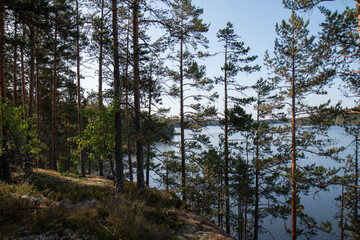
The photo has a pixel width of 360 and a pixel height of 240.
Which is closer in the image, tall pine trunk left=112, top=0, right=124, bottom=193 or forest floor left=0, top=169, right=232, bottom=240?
forest floor left=0, top=169, right=232, bottom=240

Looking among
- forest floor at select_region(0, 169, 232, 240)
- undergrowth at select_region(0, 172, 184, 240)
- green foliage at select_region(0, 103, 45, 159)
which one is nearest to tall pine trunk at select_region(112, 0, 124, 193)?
A: forest floor at select_region(0, 169, 232, 240)

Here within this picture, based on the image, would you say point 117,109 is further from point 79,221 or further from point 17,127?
point 79,221

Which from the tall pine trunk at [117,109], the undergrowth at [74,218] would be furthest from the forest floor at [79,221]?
the tall pine trunk at [117,109]

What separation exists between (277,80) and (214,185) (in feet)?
26.8

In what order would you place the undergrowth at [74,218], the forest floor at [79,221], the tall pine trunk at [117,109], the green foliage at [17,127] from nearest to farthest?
the forest floor at [79,221], the undergrowth at [74,218], the green foliage at [17,127], the tall pine trunk at [117,109]

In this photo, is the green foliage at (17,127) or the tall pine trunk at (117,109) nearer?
A: the green foliage at (17,127)

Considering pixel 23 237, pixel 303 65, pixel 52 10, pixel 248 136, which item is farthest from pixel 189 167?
pixel 52 10

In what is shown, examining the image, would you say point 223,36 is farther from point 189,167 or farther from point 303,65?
point 189,167

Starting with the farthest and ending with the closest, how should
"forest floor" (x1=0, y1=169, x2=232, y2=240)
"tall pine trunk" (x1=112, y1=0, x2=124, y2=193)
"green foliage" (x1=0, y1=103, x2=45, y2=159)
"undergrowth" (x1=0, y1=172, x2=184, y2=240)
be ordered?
"tall pine trunk" (x1=112, y1=0, x2=124, y2=193) < "green foliage" (x1=0, y1=103, x2=45, y2=159) < "undergrowth" (x1=0, y1=172, x2=184, y2=240) < "forest floor" (x1=0, y1=169, x2=232, y2=240)

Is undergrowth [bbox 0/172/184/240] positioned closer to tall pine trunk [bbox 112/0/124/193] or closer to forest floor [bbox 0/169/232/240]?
forest floor [bbox 0/169/232/240]

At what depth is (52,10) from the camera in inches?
291

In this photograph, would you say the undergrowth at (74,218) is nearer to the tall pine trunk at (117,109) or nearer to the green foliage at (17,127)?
the tall pine trunk at (117,109)

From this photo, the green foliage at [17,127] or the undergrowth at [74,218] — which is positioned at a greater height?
the green foliage at [17,127]

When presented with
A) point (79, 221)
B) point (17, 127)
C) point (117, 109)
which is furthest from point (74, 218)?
point (17, 127)
